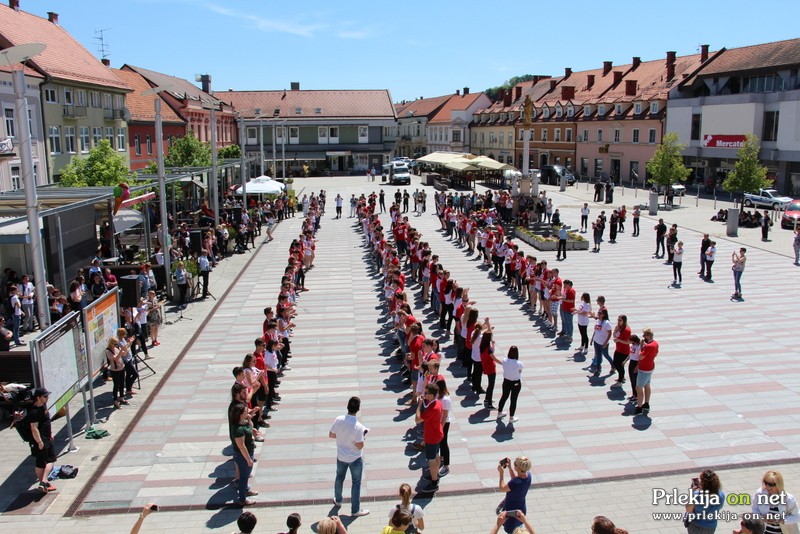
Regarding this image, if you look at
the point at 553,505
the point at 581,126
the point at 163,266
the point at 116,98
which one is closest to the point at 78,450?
the point at 553,505

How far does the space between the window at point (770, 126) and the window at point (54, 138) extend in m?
45.1

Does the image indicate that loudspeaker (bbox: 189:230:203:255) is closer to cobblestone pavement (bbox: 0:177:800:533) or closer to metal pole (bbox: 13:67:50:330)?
cobblestone pavement (bbox: 0:177:800:533)

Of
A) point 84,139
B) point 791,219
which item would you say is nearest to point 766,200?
point 791,219

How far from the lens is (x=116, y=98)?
146ft

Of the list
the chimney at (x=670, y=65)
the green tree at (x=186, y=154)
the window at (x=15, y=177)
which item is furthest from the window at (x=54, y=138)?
the chimney at (x=670, y=65)

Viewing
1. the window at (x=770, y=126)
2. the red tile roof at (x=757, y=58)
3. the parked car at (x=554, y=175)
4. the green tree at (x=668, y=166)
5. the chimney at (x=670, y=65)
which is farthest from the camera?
the parked car at (x=554, y=175)

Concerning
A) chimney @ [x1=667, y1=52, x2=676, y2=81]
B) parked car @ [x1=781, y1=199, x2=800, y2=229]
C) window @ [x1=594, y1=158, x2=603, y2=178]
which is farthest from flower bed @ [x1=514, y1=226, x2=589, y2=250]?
window @ [x1=594, y1=158, x2=603, y2=178]

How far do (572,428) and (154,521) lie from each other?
6497mm

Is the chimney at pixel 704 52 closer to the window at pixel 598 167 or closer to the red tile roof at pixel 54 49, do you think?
the window at pixel 598 167

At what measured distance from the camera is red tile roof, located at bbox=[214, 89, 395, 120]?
248 feet

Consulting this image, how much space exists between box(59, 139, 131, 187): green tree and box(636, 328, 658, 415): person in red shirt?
25.7 meters

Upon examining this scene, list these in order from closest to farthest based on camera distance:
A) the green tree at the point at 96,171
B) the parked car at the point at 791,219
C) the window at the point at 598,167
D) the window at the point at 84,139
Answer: the green tree at the point at 96,171 < the parked car at the point at 791,219 < the window at the point at 84,139 < the window at the point at 598,167

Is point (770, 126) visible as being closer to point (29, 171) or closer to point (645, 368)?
point (645, 368)

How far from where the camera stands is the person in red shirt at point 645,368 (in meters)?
11.2
